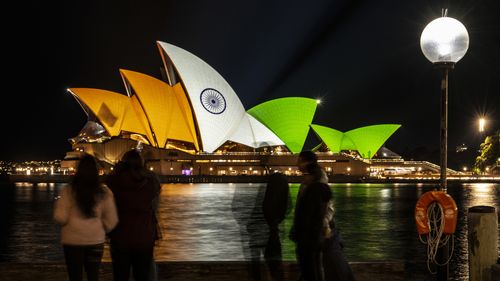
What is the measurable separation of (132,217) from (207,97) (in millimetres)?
68212

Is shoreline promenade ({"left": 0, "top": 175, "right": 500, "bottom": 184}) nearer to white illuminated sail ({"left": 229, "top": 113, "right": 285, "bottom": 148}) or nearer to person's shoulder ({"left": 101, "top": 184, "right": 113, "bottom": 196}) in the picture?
white illuminated sail ({"left": 229, "top": 113, "right": 285, "bottom": 148})

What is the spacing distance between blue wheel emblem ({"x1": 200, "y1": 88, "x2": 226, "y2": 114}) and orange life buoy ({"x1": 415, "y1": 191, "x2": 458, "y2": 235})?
66017 mm

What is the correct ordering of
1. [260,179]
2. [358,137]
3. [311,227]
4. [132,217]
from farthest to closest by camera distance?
[358,137]
[260,179]
[311,227]
[132,217]

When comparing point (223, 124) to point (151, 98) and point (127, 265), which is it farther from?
point (127, 265)

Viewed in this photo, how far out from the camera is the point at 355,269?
7.47 m

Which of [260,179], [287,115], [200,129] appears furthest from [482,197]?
[260,179]

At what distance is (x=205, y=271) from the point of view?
742cm

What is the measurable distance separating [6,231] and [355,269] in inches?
643

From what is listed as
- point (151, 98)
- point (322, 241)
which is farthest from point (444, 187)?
point (151, 98)

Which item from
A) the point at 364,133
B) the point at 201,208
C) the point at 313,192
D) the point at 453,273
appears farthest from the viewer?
the point at 364,133

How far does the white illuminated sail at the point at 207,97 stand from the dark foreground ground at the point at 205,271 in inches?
2399

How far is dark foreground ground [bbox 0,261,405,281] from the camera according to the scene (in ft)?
23.7

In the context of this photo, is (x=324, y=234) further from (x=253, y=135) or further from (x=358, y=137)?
(x=358, y=137)

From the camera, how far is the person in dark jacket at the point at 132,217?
5332mm
